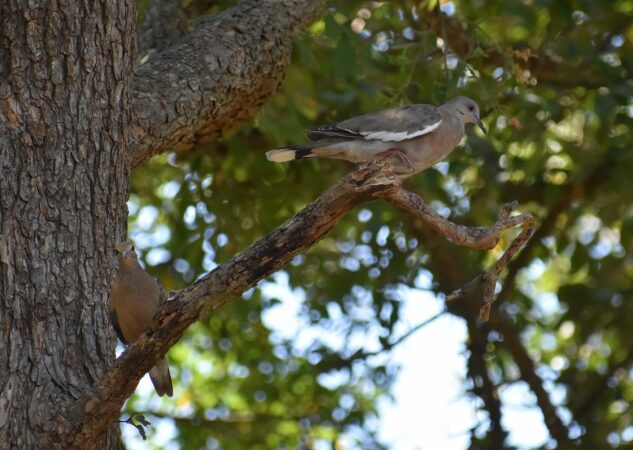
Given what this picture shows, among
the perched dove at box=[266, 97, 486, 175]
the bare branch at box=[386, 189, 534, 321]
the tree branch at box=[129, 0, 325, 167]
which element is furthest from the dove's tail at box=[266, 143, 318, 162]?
the bare branch at box=[386, 189, 534, 321]

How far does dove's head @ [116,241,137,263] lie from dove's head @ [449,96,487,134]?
8.62ft

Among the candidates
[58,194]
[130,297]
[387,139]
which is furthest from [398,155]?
[58,194]

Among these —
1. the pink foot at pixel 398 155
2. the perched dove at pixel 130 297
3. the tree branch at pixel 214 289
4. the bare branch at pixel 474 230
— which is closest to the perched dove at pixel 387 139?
the pink foot at pixel 398 155

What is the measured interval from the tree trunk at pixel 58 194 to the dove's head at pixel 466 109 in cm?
263

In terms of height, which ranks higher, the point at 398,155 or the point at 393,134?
the point at 393,134

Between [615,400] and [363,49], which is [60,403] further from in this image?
[615,400]

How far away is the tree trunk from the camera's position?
4.24 m

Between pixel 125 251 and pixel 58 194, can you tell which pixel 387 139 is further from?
pixel 58 194

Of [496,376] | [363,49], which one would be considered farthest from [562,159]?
[363,49]

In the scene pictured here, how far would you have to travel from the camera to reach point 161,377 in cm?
571

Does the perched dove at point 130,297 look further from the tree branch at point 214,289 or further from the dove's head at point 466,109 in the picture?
the dove's head at point 466,109

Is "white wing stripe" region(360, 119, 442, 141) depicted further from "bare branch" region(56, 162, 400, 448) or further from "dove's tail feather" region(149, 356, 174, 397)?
"bare branch" region(56, 162, 400, 448)

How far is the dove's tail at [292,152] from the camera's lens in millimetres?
5906

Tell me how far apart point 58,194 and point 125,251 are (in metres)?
0.49
